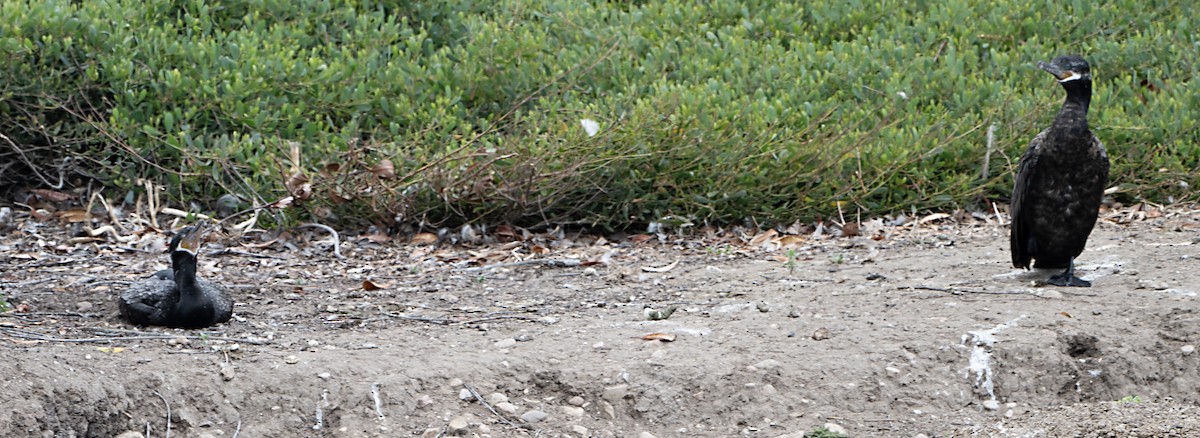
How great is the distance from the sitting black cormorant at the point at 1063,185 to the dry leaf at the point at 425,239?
316 cm

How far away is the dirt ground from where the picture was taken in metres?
4.02

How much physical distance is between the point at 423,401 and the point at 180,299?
1220 millimetres

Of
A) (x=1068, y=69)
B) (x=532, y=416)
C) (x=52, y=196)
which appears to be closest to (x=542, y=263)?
(x=532, y=416)

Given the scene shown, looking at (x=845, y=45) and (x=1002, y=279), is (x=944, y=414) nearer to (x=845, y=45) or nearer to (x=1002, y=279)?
(x=1002, y=279)

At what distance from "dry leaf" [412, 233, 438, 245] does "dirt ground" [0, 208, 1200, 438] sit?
77 centimetres

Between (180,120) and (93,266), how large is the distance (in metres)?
1.79

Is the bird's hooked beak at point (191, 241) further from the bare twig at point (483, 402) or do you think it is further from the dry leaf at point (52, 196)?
the dry leaf at point (52, 196)

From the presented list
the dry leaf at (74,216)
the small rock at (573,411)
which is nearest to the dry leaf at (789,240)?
the small rock at (573,411)

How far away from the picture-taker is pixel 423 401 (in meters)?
4.12

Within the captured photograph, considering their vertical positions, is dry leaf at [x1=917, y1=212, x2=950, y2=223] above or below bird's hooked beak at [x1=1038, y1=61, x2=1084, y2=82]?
below

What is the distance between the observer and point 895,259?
6.44 m

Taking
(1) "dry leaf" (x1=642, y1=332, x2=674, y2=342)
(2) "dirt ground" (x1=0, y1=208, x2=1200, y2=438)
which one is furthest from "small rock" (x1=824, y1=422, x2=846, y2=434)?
(1) "dry leaf" (x1=642, y1=332, x2=674, y2=342)

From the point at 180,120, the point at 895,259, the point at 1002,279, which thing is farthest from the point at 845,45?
the point at 180,120

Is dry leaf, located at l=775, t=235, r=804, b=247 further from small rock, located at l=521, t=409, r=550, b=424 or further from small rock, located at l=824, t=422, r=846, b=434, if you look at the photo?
small rock, located at l=521, t=409, r=550, b=424
